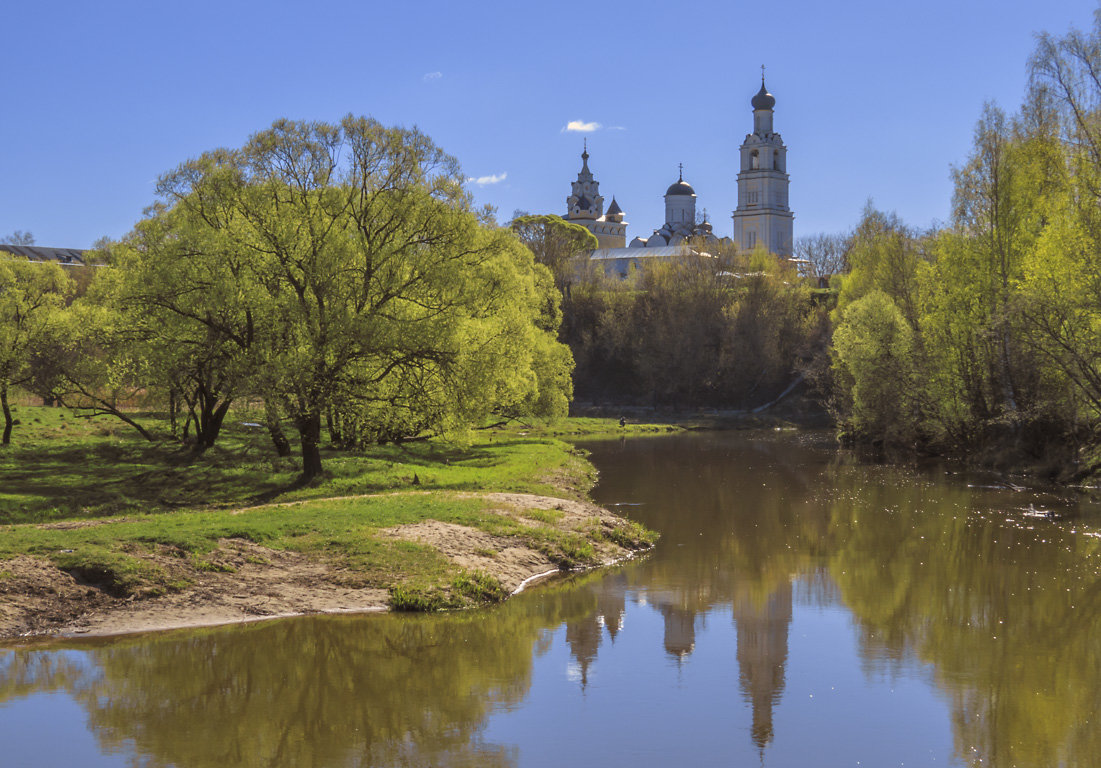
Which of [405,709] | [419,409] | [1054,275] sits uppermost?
[1054,275]

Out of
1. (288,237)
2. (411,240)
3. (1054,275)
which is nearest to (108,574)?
(288,237)

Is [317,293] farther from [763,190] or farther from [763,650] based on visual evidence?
[763,190]

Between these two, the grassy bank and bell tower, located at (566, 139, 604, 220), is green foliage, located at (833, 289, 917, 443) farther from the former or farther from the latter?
bell tower, located at (566, 139, 604, 220)

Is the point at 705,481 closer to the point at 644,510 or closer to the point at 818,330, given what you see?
the point at 644,510

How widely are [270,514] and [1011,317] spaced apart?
24.4 metres

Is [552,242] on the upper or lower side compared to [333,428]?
upper

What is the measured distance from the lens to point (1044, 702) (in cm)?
1184

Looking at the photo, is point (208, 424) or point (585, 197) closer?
point (208, 424)

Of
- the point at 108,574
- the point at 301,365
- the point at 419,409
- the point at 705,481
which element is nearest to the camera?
the point at 108,574

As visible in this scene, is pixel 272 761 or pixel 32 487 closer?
pixel 272 761

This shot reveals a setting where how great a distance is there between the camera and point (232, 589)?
15898mm

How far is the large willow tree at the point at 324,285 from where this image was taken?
82.2 ft

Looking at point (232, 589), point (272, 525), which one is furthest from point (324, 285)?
point (232, 589)

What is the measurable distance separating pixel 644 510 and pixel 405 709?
1620 cm
